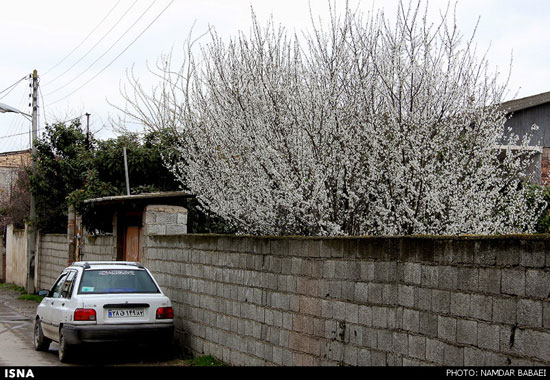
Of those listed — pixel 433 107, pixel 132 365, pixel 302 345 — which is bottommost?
pixel 132 365

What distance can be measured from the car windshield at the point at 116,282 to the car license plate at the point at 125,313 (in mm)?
532

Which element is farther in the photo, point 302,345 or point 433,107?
point 433,107

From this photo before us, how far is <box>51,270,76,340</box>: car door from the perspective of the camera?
11203 mm

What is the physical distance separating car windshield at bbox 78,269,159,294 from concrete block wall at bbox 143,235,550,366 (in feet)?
2.45

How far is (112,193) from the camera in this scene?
19.4 metres

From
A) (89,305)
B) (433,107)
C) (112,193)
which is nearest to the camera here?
(433,107)

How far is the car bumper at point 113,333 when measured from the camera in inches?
421

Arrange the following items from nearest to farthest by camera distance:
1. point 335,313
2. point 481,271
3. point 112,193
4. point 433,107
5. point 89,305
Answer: point 481,271 < point 335,313 < point 433,107 < point 89,305 < point 112,193

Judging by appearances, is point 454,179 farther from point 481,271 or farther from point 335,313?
point 481,271

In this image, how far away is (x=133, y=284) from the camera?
1172cm

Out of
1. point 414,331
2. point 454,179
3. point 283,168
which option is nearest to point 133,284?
point 283,168

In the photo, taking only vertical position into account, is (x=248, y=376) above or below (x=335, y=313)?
below

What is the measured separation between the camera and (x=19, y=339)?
1448cm

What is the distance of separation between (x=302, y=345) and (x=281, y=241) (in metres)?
1.27
